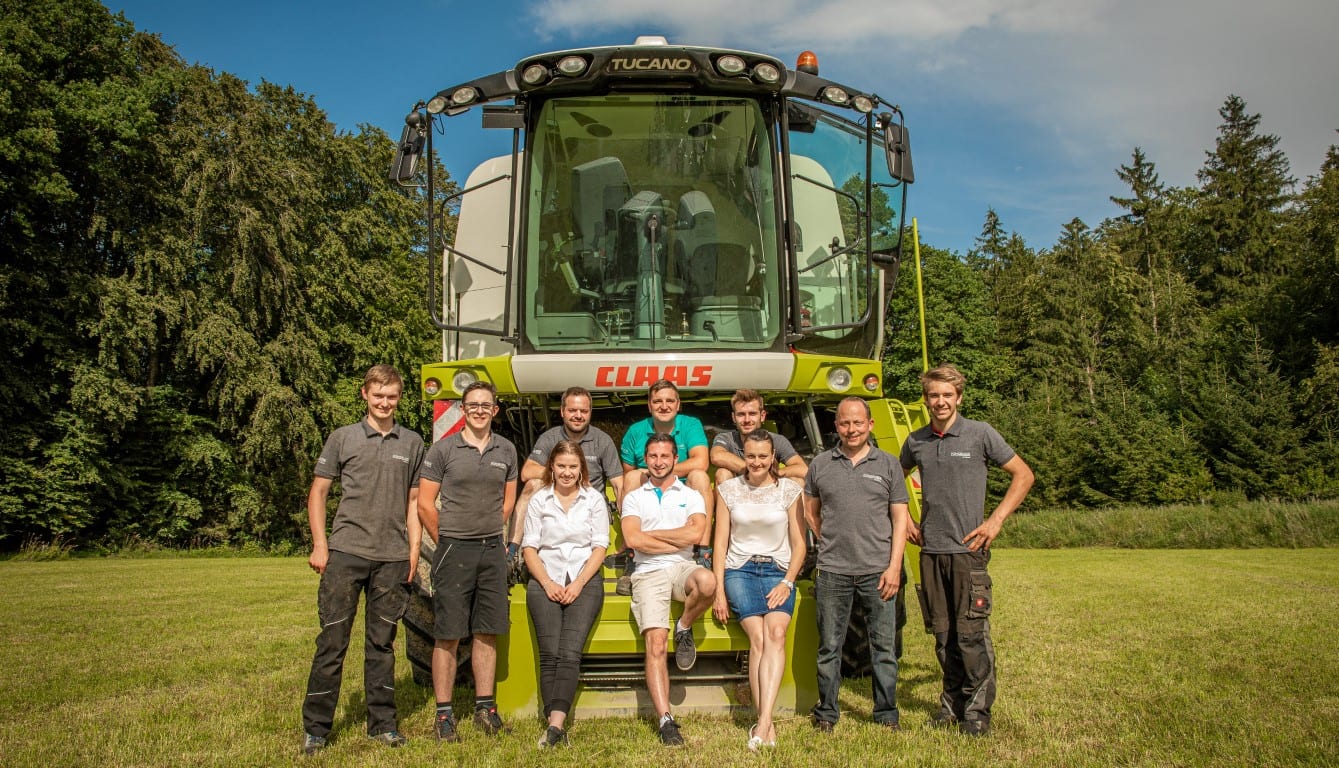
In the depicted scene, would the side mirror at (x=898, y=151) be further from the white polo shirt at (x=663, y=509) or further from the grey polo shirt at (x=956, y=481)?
the white polo shirt at (x=663, y=509)

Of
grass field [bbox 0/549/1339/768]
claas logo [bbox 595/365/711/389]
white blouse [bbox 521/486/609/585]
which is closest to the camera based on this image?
grass field [bbox 0/549/1339/768]

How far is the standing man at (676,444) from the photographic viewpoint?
5129 millimetres

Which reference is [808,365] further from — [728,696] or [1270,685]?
[1270,685]

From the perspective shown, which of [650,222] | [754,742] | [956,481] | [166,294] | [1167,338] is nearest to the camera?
[754,742]

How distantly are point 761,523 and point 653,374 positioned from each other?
1290mm

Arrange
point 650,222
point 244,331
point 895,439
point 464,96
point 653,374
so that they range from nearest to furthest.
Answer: point 653,374, point 464,96, point 650,222, point 895,439, point 244,331

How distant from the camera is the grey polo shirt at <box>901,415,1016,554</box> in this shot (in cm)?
457

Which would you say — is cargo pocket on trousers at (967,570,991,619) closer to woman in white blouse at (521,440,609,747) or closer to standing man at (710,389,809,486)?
standing man at (710,389,809,486)

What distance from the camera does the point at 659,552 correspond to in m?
4.84

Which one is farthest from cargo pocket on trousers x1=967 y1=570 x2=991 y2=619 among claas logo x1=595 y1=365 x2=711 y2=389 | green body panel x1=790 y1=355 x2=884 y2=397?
claas logo x1=595 y1=365 x2=711 y2=389

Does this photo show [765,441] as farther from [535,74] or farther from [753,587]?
[535,74]

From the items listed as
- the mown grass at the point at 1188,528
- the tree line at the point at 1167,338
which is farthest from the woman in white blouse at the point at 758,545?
the tree line at the point at 1167,338

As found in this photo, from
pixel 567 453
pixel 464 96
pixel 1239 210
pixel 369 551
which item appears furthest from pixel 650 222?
pixel 1239 210

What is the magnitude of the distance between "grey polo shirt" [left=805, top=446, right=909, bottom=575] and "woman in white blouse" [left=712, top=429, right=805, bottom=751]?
178mm
